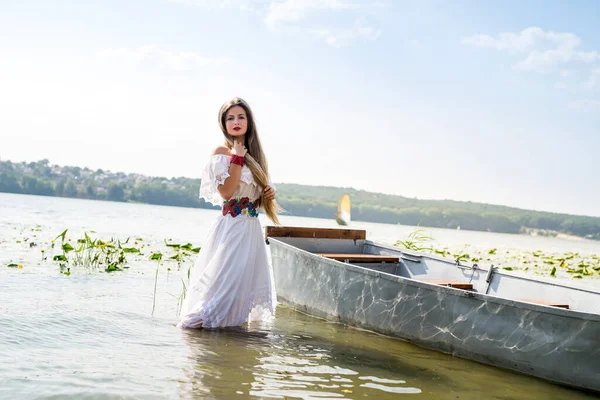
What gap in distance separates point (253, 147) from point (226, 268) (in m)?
1.14

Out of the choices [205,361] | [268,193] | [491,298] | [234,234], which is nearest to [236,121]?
[268,193]

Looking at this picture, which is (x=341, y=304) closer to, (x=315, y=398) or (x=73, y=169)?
(x=315, y=398)

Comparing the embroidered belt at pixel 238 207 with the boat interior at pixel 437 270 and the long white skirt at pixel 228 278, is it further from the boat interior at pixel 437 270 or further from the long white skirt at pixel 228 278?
the boat interior at pixel 437 270

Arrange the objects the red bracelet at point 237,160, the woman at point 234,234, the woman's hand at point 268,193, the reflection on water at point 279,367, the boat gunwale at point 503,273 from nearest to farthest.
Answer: the reflection on water at point 279,367 → the red bracelet at point 237,160 → the woman at point 234,234 → the woman's hand at point 268,193 → the boat gunwale at point 503,273

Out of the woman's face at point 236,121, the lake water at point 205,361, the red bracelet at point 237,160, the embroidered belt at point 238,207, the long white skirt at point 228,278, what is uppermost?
the woman's face at point 236,121

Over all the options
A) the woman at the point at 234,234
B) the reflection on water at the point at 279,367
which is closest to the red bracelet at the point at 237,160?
the woman at the point at 234,234

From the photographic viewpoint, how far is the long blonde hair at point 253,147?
18.6ft

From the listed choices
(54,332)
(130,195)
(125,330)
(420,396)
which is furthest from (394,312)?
(130,195)

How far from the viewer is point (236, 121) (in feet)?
18.6

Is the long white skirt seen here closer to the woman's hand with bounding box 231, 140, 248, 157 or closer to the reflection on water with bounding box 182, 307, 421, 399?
the reflection on water with bounding box 182, 307, 421, 399

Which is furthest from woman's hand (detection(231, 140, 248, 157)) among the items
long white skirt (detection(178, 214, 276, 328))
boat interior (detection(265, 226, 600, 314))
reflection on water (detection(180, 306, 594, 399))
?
boat interior (detection(265, 226, 600, 314))

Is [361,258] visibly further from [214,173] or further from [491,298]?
[214,173]

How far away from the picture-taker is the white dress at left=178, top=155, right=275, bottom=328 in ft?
18.4

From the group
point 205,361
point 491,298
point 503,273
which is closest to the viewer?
point 205,361
